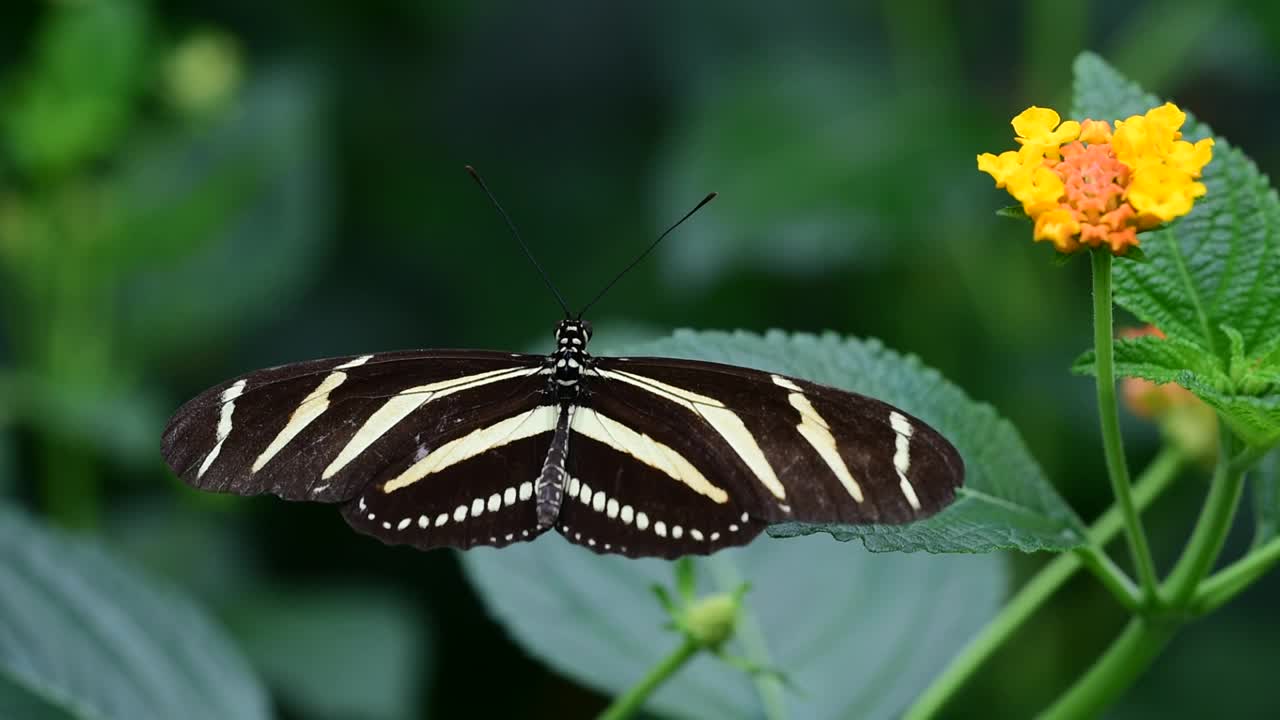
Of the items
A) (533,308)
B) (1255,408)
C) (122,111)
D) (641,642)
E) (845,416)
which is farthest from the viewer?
(533,308)

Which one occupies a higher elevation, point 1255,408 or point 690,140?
point 690,140

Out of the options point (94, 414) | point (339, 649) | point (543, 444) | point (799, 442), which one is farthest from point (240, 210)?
point (799, 442)

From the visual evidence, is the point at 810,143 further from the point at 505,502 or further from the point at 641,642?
the point at 505,502

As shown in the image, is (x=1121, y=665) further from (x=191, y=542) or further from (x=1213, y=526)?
(x=191, y=542)

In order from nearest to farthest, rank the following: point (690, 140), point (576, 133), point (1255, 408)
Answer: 1. point (1255, 408)
2. point (690, 140)
3. point (576, 133)

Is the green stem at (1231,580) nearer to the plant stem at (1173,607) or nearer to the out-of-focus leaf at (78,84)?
the plant stem at (1173,607)

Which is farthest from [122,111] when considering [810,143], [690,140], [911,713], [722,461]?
[911,713]

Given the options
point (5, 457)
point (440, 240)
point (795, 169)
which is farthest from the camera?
point (440, 240)

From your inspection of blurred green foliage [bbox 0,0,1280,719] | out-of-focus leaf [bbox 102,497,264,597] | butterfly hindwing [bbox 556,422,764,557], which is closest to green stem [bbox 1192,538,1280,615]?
butterfly hindwing [bbox 556,422,764,557]
